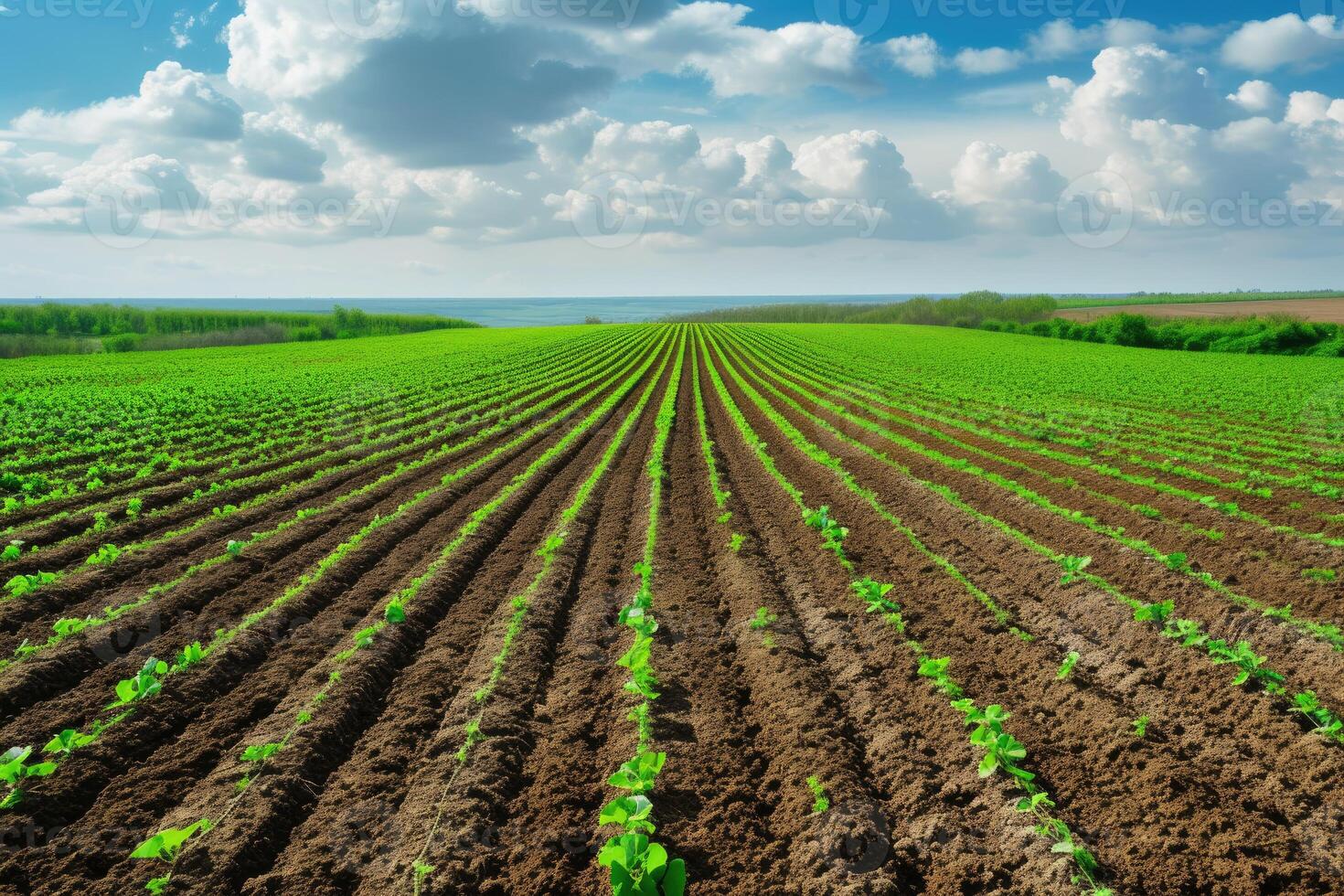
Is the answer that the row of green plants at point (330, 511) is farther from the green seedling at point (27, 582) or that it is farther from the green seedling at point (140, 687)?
the green seedling at point (140, 687)

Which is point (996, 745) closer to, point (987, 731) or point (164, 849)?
point (987, 731)

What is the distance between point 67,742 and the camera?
5.25 m

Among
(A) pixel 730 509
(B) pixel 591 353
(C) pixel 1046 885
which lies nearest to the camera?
(C) pixel 1046 885

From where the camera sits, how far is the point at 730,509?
12.2 meters

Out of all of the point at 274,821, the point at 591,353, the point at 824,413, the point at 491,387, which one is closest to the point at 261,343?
the point at 591,353

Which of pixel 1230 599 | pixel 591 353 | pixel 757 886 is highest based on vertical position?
pixel 591 353

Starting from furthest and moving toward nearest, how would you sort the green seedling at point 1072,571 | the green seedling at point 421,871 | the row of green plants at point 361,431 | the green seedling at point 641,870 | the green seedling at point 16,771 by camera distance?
the row of green plants at point 361,431
the green seedling at point 1072,571
the green seedling at point 16,771
the green seedling at point 421,871
the green seedling at point 641,870

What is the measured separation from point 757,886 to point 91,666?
262 inches

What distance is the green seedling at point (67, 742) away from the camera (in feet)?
17.1

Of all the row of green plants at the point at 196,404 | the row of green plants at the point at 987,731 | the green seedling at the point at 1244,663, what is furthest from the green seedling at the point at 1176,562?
the row of green plants at the point at 196,404

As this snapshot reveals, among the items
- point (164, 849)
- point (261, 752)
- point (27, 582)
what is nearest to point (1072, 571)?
point (261, 752)

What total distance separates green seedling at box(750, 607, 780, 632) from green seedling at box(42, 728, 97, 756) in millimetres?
5733

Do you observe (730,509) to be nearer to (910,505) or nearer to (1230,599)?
(910,505)

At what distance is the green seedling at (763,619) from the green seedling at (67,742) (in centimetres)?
573
